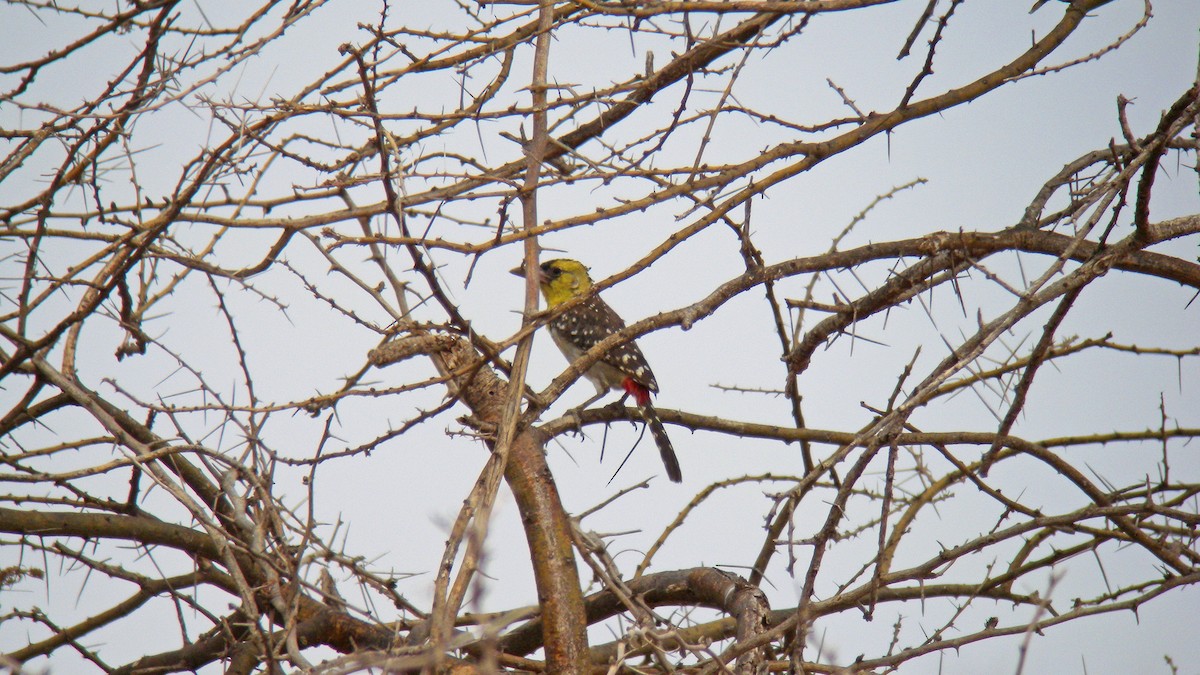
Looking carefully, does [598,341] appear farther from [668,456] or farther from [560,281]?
[560,281]

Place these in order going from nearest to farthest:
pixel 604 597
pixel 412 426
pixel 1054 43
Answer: pixel 412 426 → pixel 1054 43 → pixel 604 597

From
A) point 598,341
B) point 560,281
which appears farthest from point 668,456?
point 560,281

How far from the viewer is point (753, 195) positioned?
3.08 metres

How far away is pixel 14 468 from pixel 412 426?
205 cm

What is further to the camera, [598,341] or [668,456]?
[668,456]

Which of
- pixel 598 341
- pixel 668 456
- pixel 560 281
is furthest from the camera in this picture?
pixel 560 281

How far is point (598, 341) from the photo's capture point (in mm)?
6703

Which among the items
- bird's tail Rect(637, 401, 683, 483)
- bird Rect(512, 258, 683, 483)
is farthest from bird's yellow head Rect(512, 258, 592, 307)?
bird's tail Rect(637, 401, 683, 483)

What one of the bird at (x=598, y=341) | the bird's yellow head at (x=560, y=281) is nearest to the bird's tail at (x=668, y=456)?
the bird at (x=598, y=341)

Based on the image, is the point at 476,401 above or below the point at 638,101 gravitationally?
below

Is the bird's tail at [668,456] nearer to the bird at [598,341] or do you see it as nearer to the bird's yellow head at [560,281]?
the bird at [598,341]

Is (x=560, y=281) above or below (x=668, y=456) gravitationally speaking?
above

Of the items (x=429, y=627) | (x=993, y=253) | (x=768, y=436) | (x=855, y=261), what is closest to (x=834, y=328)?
(x=855, y=261)

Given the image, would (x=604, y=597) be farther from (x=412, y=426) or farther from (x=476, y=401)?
(x=412, y=426)
